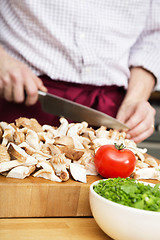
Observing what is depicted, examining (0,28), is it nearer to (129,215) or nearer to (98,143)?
(98,143)

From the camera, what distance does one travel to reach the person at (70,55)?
154 centimetres

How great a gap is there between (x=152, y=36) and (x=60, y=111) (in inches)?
28.8

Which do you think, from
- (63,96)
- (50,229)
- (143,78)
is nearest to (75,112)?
(63,96)

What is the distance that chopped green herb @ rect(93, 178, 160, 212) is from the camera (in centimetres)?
71

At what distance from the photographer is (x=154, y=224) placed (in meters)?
0.70

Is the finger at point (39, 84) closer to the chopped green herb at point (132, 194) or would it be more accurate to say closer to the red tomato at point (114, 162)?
the red tomato at point (114, 162)

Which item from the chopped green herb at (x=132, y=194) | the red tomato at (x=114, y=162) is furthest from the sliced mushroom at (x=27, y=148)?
the chopped green herb at (x=132, y=194)

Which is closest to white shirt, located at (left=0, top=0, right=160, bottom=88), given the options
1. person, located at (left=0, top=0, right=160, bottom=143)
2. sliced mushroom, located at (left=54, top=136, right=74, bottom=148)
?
person, located at (left=0, top=0, right=160, bottom=143)

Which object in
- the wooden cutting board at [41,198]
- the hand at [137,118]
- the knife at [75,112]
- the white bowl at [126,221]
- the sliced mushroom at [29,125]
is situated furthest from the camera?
the hand at [137,118]

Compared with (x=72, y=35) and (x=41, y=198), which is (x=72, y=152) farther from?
(x=72, y=35)

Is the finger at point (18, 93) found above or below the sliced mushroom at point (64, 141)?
above

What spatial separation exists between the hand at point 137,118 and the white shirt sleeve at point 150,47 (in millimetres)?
243

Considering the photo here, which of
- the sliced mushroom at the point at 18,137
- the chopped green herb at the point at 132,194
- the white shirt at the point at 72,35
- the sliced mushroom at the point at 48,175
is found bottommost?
the sliced mushroom at the point at 48,175

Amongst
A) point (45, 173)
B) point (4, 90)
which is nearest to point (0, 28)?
point (4, 90)
